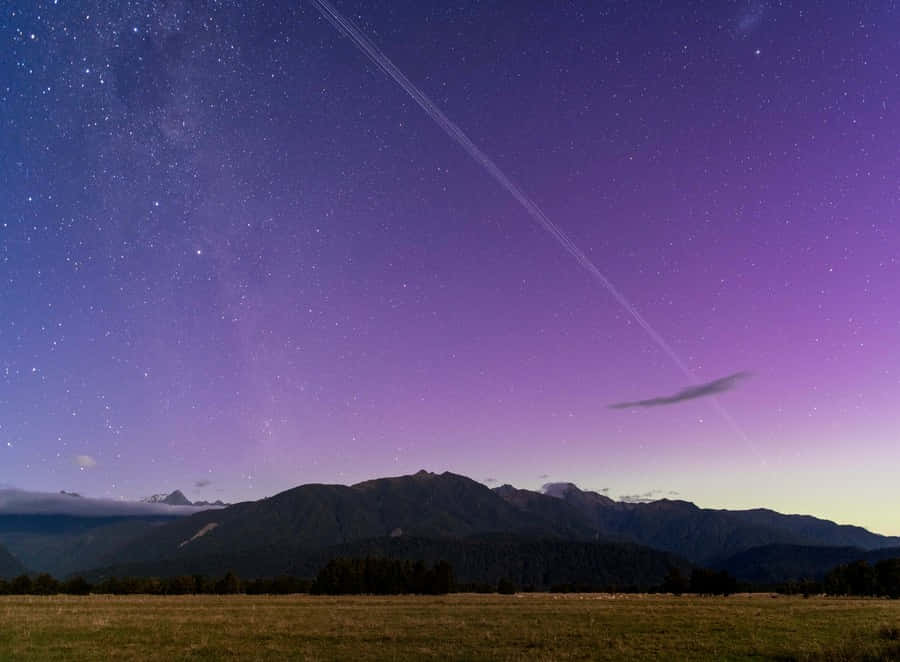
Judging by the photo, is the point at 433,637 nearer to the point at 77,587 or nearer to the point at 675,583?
the point at 77,587

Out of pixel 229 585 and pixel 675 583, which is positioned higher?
pixel 675 583

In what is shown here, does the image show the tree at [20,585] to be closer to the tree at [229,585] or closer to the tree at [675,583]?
the tree at [229,585]

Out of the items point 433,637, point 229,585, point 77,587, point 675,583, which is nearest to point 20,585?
point 77,587

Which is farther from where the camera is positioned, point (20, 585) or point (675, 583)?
point (675, 583)

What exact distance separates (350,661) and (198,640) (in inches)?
390

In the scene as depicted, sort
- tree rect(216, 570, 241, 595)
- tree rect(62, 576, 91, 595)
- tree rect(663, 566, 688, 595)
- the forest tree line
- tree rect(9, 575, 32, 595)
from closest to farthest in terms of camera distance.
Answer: tree rect(62, 576, 91, 595) → tree rect(9, 575, 32, 595) → the forest tree line → tree rect(216, 570, 241, 595) → tree rect(663, 566, 688, 595)

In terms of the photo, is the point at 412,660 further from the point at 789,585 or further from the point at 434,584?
the point at 789,585

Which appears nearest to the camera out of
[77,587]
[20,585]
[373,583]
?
[77,587]

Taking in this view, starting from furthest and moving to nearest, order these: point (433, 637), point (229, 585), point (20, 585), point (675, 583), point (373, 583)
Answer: point (675, 583) < point (373, 583) < point (229, 585) < point (20, 585) < point (433, 637)

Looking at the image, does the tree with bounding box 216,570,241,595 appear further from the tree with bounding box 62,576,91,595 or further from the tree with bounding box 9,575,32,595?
the tree with bounding box 9,575,32,595

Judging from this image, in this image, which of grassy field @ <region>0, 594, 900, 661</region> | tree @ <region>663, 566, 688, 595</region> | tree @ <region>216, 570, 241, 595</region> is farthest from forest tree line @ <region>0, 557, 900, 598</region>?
grassy field @ <region>0, 594, 900, 661</region>

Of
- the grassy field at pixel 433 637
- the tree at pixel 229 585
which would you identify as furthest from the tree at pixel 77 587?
the grassy field at pixel 433 637

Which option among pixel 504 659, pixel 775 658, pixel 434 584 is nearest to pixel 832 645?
pixel 775 658

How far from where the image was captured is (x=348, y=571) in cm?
13225
